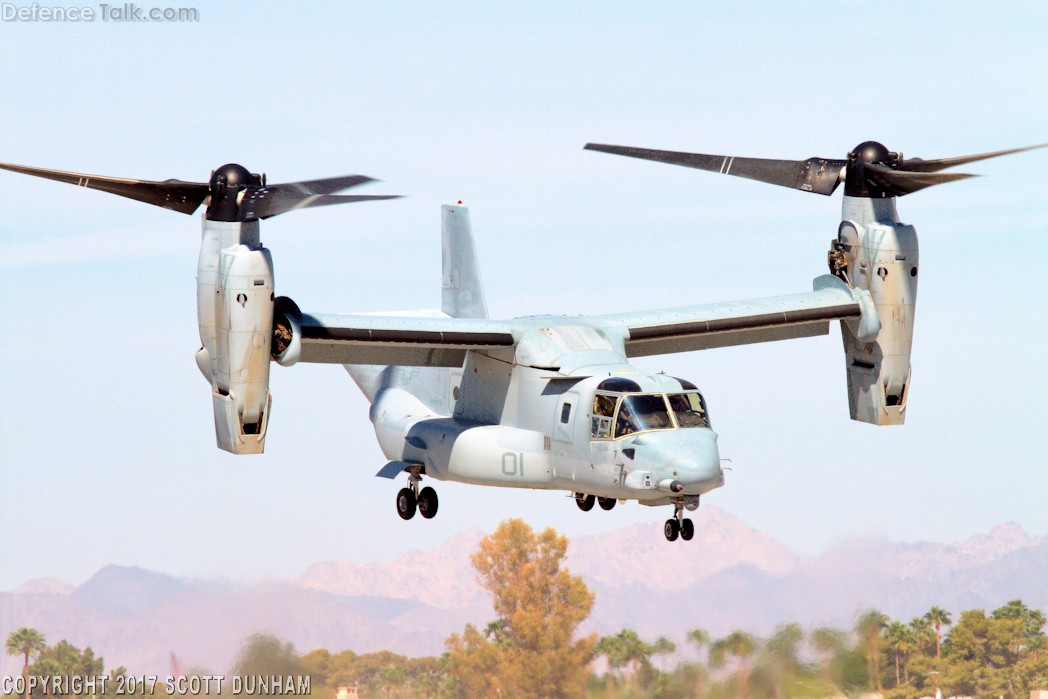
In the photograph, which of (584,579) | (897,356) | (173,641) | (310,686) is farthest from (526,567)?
(897,356)

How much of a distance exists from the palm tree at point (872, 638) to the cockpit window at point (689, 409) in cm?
1127

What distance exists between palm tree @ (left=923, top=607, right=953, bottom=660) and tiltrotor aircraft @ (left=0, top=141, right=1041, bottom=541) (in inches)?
584

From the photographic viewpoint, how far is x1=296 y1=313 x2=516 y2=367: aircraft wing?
27.4 metres

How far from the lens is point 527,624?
34.8 m

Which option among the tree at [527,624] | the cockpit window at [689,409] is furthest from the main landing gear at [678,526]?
the tree at [527,624]

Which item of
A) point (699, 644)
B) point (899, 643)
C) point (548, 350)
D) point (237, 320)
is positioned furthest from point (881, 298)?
point (899, 643)

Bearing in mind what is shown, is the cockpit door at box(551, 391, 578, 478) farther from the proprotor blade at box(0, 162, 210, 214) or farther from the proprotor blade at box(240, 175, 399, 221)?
the proprotor blade at box(0, 162, 210, 214)

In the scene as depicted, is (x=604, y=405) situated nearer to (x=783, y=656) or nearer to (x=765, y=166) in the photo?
(x=765, y=166)

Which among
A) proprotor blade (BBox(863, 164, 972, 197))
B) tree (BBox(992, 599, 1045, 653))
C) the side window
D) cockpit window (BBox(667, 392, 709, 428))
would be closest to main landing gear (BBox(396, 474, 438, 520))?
the side window

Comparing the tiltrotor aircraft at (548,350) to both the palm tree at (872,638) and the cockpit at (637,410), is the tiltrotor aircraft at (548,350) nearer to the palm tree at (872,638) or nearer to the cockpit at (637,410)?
the cockpit at (637,410)

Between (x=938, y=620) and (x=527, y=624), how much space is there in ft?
48.2

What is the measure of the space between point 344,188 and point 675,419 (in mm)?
6203

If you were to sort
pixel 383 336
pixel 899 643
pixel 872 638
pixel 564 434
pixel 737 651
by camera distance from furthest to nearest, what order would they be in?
pixel 899 643 < pixel 872 638 < pixel 737 651 < pixel 383 336 < pixel 564 434

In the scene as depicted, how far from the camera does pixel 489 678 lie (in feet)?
118
